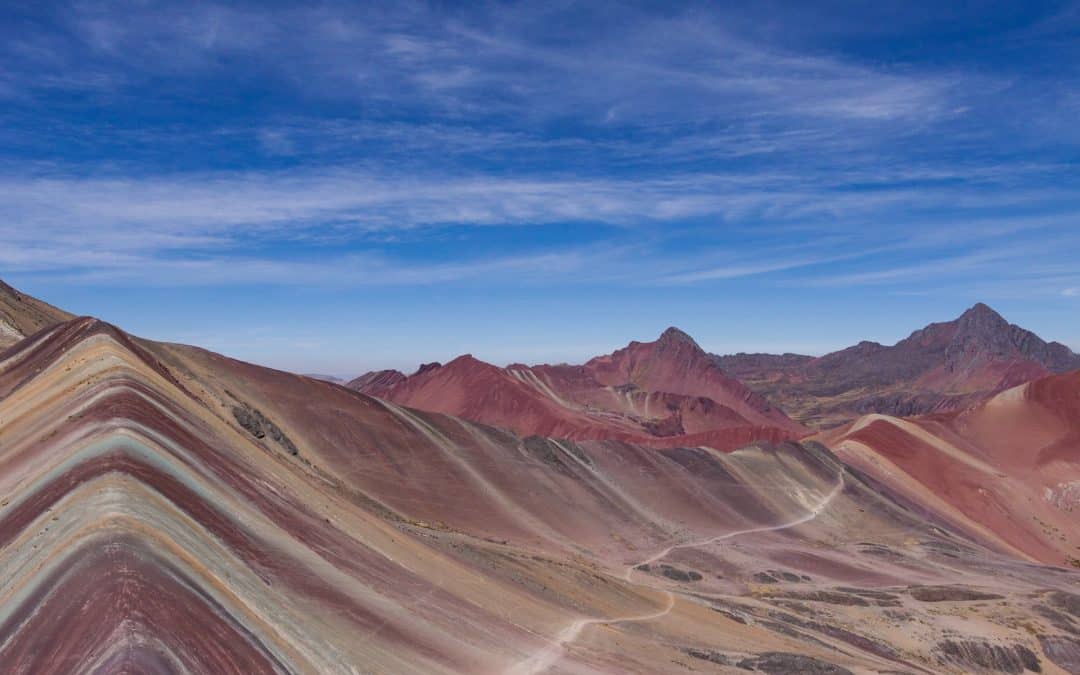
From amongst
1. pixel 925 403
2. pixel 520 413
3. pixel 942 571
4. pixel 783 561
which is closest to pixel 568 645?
pixel 783 561

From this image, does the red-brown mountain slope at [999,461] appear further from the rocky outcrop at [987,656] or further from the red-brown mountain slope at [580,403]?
the rocky outcrop at [987,656]

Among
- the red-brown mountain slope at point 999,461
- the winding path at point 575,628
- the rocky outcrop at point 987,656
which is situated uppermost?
the red-brown mountain slope at point 999,461

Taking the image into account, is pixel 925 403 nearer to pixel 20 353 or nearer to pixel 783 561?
pixel 783 561

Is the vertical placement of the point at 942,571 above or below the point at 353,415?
below

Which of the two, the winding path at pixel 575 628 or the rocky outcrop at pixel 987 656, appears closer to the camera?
the winding path at pixel 575 628

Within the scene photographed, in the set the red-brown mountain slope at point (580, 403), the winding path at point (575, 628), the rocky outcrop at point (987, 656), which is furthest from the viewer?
the red-brown mountain slope at point (580, 403)

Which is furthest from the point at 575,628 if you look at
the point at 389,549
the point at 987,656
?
the point at 987,656

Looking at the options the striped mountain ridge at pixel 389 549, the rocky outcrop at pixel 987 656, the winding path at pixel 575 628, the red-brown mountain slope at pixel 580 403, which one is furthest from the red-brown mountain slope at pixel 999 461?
the rocky outcrop at pixel 987 656
